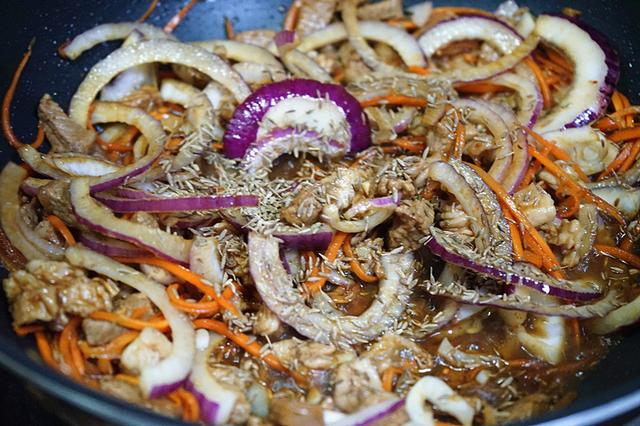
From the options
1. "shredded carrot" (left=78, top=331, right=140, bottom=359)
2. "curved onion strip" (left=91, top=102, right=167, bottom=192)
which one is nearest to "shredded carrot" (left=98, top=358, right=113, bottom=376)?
"shredded carrot" (left=78, top=331, right=140, bottom=359)

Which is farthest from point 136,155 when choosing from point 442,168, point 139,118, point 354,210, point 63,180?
point 442,168

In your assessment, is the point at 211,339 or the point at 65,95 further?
the point at 65,95

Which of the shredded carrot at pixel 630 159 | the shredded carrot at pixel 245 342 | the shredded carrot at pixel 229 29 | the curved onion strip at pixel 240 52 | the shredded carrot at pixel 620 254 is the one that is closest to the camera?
the shredded carrot at pixel 245 342

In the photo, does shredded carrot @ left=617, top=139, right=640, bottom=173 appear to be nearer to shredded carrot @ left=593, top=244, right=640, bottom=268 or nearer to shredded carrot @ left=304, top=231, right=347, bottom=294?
shredded carrot @ left=593, top=244, right=640, bottom=268

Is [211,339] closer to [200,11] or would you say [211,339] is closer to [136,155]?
[136,155]

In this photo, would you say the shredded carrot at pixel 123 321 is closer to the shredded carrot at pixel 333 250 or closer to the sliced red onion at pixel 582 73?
the shredded carrot at pixel 333 250

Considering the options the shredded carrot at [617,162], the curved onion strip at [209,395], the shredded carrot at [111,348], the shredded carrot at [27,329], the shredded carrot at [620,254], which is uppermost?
the shredded carrot at [27,329]

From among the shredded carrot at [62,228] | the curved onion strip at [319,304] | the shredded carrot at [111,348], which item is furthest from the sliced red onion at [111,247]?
the curved onion strip at [319,304]
